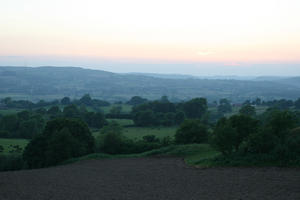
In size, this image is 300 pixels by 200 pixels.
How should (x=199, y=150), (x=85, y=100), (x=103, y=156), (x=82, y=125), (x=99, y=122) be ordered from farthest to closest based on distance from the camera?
(x=85, y=100), (x=99, y=122), (x=82, y=125), (x=103, y=156), (x=199, y=150)

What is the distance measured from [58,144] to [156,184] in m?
19.4

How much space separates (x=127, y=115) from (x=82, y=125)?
4953 centimetres

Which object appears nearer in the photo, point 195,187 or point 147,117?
point 195,187

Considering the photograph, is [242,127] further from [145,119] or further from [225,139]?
[145,119]

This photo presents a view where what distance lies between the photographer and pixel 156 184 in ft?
72.9

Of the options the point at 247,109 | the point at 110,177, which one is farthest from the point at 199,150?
the point at 247,109

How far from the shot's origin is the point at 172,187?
2089cm

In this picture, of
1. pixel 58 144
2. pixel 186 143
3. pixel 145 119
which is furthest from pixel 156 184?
pixel 145 119

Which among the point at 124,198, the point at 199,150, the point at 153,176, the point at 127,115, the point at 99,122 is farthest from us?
the point at 127,115

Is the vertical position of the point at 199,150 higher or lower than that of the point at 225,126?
lower

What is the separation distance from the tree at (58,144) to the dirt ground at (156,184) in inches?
316

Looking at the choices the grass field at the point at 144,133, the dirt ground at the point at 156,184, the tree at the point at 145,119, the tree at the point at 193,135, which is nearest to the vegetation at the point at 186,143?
the tree at the point at 193,135

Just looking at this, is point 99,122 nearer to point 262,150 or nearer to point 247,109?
point 247,109

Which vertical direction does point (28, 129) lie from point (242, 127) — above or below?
below
